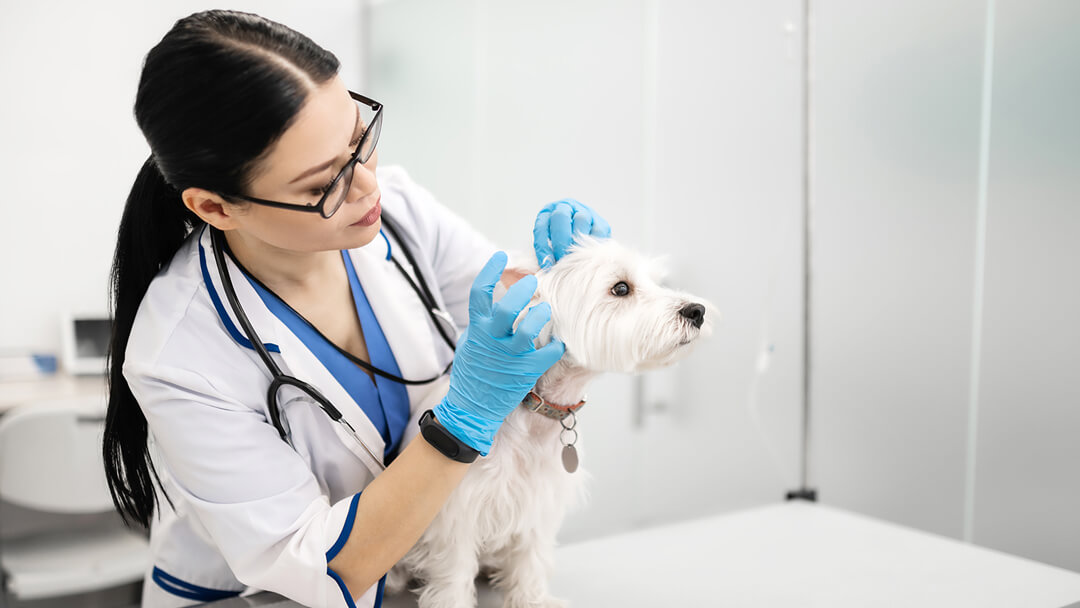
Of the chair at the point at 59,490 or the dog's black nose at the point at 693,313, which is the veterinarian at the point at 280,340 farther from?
the chair at the point at 59,490

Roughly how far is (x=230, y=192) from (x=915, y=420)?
197cm

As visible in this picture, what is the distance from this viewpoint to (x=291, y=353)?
968 mm

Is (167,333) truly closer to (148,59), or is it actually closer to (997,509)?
(148,59)

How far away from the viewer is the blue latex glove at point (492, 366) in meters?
0.87

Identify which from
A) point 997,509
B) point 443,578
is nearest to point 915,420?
point 997,509

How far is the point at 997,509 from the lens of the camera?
1.82 metres

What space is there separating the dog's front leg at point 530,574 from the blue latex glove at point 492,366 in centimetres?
23

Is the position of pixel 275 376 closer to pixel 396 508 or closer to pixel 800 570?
pixel 396 508

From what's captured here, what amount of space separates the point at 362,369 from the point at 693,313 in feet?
1.67

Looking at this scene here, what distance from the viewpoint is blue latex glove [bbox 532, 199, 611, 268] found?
1.04 metres

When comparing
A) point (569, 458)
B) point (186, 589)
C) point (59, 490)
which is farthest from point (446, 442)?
point (59, 490)

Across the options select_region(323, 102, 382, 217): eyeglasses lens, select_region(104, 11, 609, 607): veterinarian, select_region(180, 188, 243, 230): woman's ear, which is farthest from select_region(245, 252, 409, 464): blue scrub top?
select_region(323, 102, 382, 217): eyeglasses lens

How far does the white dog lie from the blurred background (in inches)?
48.4

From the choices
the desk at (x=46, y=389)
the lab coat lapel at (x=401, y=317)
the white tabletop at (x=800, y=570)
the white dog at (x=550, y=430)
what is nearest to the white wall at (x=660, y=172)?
the white tabletop at (x=800, y=570)
